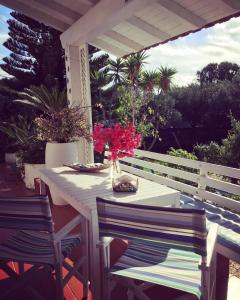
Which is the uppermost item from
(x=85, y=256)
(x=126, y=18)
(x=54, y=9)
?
Answer: (x=54, y=9)

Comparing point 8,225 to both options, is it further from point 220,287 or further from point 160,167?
point 160,167

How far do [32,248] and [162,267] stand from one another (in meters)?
0.86

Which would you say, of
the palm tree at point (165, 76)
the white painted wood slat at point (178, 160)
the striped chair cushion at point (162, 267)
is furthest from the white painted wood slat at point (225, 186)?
the palm tree at point (165, 76)

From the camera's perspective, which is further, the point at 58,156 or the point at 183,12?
the point at 58,156

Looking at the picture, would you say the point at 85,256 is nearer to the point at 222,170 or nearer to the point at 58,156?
the point at 222,170

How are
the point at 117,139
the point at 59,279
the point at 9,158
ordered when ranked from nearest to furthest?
the point at 59,279
the point at 117,139
the point at 9,158

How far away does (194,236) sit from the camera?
4.62 feet

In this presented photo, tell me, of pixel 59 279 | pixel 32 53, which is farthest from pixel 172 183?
Answer: pixel 32 53

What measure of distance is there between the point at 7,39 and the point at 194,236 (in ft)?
41.9

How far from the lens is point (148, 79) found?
14.2 m

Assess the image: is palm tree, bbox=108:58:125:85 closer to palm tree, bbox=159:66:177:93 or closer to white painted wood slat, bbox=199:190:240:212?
palm tree, bbox=159:66:177:93

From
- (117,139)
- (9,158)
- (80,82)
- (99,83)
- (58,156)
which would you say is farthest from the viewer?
(99,83)

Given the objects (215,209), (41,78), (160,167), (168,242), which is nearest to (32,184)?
(160,167)

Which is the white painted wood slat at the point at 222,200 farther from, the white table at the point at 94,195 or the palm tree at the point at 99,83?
the palm tree at the point at 99,83
